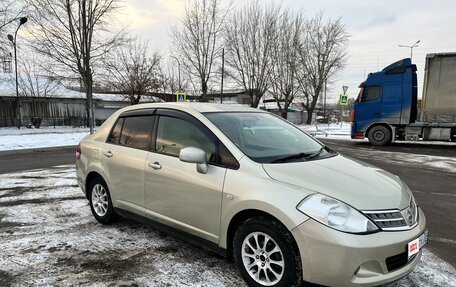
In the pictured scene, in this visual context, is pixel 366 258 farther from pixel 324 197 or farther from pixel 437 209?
pixel 437 209

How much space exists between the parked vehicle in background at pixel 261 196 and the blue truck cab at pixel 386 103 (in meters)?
12.6

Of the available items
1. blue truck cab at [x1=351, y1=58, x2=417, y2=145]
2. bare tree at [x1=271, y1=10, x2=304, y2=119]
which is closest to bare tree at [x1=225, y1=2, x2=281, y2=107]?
bare tree at [x1=271, y1=10, x2=304, y2=119]

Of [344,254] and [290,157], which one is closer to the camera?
[344,254]

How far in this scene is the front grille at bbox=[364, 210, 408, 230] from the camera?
8.79 feet

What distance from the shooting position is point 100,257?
382 cm

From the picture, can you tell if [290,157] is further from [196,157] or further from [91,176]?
[91,176]

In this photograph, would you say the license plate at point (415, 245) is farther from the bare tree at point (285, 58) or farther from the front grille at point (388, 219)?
the bare tree at point (285, 58)

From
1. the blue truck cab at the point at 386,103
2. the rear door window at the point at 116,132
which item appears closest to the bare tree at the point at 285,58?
the blue truck cab at the point at 386,103

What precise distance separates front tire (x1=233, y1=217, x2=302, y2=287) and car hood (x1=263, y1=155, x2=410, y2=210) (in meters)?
0.43

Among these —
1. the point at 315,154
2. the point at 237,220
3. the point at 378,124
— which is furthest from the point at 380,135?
the point at 237,220

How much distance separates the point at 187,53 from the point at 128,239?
32.8 m

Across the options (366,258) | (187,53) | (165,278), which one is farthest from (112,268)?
(187,53)

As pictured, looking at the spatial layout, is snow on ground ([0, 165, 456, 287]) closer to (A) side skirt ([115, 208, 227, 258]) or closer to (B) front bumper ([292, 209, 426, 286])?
(A) side skirt ([115, 208, 227, 258])

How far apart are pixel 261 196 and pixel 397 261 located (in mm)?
1167
